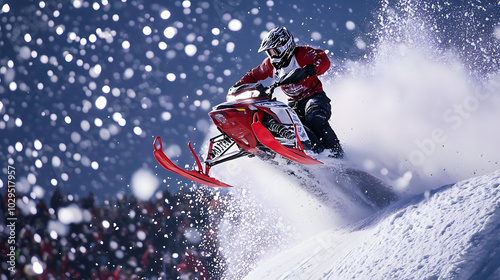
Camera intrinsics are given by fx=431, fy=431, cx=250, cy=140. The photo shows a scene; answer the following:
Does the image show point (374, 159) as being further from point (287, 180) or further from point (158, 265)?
point (158, 265)

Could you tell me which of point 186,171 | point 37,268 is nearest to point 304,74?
point 186,171

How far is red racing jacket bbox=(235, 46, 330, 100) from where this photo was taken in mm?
4691

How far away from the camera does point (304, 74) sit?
4.27m

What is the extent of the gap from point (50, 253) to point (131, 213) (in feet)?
5.56

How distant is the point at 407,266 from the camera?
109 inches

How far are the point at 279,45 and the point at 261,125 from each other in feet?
A: 2.97

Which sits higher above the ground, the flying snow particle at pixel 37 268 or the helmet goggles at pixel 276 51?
the flying snow particle at pixel 37 268

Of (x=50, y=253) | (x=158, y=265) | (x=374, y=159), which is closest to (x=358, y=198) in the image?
(x=374, y=159)

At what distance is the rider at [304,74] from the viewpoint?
4.57 m

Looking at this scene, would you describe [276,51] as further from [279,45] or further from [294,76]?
[294,76]

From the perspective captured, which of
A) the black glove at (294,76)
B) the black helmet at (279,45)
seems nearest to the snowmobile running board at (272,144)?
the black glove at (294,76)

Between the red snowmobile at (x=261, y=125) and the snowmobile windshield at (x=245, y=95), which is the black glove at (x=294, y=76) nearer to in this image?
the red snowmobile at (x=261, y=125)

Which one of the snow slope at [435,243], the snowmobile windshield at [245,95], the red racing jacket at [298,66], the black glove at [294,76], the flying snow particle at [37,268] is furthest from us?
the flying snow particle at [37,268]

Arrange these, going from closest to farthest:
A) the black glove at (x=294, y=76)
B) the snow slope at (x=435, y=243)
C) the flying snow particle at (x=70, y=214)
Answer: the snow slope at (x=435, y=243) → the black glove at (x=294, y=76) → the flying snow particle at (x=70, y=214)
